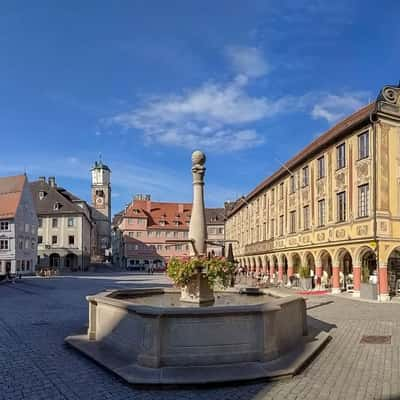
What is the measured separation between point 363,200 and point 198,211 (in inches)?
616

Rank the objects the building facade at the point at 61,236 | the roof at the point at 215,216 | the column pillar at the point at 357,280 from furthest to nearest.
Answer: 1. the roof at the point at 215,216
2. the building facade at the point at 61,236
3. the column pillar at the point at 357,280

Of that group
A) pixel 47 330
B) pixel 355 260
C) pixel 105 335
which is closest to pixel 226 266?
pixel 105 335

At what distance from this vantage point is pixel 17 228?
192ft

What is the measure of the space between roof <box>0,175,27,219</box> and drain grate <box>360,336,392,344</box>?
53333mm

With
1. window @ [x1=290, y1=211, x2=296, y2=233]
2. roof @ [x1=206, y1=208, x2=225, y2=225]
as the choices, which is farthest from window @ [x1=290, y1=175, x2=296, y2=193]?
roof @ [x1=206, y1=208, x2=225, y2=225]

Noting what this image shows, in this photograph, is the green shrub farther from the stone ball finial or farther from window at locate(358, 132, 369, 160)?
window at locate(358, 132, 369, 160)

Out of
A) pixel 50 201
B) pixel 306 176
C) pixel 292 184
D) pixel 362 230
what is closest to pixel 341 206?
pixel 362 230

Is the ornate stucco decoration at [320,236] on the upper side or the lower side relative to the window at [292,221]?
lower

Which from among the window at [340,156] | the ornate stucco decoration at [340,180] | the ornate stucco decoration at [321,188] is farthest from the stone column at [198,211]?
the ornate stucco decoration at [321,188]

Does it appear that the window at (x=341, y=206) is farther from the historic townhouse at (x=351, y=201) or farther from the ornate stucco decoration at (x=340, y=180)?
the ornate stucco decoration at (x=340, y=180)

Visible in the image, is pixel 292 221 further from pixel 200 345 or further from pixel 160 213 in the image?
pixel 160 213

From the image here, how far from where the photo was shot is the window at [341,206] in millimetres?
26192

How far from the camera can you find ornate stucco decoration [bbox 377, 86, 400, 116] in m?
23.4

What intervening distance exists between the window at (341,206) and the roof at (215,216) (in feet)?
224
